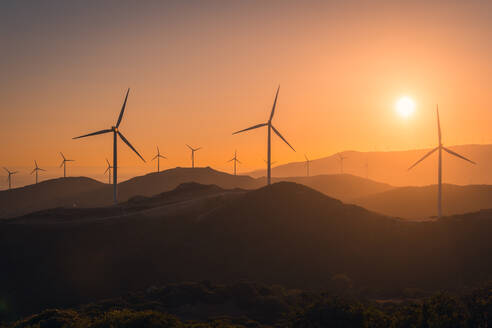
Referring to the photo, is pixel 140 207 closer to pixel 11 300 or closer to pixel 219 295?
pixel 11 300

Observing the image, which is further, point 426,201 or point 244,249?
point 426,201

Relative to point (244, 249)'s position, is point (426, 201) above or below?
above

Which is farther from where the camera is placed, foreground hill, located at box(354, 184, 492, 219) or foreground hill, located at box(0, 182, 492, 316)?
foreground hill, located at box(354, 184, 492, 219)

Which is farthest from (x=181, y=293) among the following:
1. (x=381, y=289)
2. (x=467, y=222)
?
(x=467, y=222)

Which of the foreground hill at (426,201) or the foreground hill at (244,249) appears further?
the foreground hill at (426,201)
